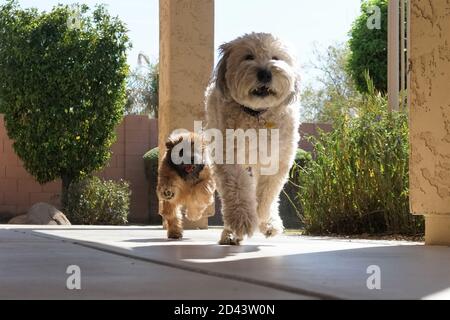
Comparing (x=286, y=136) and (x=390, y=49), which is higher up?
(x=390, y=49)

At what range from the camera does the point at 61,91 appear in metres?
14.4

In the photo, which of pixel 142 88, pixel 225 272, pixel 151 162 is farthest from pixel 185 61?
pixel 142 88

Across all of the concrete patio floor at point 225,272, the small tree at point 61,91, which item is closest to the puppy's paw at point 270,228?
the concrete patio floor at point 225,272

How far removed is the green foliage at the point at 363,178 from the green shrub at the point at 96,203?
618 cm

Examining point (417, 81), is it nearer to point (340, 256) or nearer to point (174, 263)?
point (340, 256)

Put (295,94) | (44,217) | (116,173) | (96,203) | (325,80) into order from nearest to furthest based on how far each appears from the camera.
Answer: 1. (295,94)
2. (44,217)
3. (96,203)
4. (116,173)
5. (325,80)

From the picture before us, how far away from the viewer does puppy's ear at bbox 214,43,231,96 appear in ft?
18.8

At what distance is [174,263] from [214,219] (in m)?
11.3

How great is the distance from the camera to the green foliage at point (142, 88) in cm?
2862

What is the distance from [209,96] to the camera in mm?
6141

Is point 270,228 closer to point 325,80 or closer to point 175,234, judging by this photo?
point 175,234

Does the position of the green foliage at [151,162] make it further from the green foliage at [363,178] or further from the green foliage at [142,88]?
the green foliage at [142,88]

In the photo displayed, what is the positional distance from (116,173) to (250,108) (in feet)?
33.5
